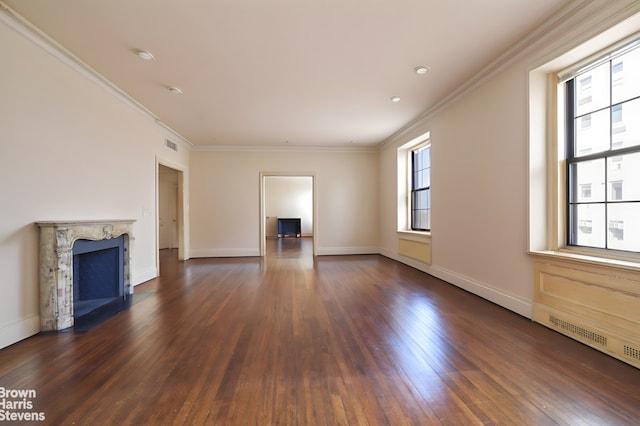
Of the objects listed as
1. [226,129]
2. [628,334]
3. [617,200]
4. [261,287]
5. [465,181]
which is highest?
[226,129]

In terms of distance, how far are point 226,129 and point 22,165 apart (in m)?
3.34

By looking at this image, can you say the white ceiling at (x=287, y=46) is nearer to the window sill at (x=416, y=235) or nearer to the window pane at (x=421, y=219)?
the window pane at (x=421, y=219)

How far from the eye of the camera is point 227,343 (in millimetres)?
2236

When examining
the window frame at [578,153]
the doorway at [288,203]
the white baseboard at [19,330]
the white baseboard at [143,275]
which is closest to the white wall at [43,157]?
the white baseboard at [19,330]

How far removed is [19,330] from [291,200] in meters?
11.1

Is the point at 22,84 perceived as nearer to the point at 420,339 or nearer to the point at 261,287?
the point at 261,287

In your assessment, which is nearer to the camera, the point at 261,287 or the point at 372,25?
the point at 372,25

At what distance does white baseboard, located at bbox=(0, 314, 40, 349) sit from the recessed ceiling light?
2.76 m

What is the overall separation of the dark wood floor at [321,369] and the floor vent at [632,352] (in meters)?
0.10

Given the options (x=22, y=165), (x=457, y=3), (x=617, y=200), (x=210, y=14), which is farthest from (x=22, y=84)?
(x=617, y=200)

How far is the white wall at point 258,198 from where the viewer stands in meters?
6.72

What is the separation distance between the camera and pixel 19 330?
2.32m

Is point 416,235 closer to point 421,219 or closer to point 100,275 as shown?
point 421,219

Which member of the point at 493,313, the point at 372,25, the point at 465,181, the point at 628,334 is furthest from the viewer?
the point at 465,181
